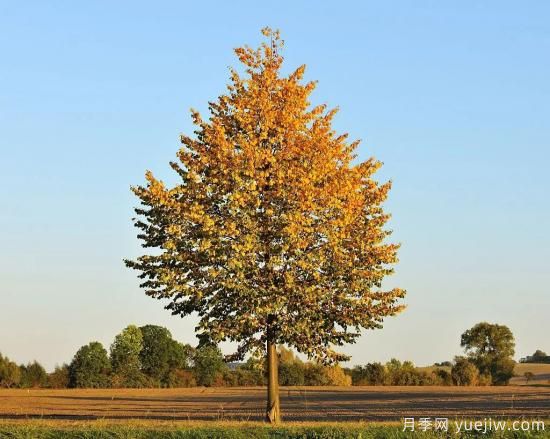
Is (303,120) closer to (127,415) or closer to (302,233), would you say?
(302,233)

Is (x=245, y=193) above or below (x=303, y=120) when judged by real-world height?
below

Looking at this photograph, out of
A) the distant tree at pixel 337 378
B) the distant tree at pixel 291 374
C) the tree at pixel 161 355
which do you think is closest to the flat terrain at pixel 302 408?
the distant tree at pixel 337 378

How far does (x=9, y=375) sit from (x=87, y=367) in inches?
264

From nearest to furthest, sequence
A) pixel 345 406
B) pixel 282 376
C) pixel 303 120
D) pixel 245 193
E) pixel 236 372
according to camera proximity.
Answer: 1. pixel 245 193
2. pixel 303 120
3. pixel 345 406
4. pixel 282 376
5. pixel 236 372

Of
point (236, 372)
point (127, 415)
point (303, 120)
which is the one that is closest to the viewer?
point (303, 120)

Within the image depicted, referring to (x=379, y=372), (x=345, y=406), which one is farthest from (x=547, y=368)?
(x=345, y=406)

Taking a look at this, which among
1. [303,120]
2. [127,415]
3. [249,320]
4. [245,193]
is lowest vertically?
[127,415]

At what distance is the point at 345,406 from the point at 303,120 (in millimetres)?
18604

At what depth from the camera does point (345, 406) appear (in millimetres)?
45656

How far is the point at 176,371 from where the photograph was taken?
81625mm

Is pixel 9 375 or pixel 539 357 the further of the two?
pixel 539 357

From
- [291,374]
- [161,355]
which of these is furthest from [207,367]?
[291,374]

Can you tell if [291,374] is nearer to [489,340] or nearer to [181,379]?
[181,379]

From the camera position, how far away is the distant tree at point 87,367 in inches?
3066
